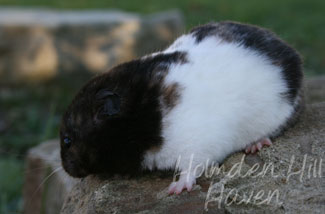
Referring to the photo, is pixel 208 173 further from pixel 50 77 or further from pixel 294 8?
pixel 294 8

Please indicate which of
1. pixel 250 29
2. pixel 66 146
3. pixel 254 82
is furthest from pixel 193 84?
pixel 66 146

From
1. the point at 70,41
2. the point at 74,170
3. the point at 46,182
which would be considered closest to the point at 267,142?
the point at 74,170

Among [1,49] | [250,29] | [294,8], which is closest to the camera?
[250,29]

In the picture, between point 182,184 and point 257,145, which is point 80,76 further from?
point 182,184

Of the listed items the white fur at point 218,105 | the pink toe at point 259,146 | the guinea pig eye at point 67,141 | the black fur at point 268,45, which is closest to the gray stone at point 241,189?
the pink toe at point 259,146

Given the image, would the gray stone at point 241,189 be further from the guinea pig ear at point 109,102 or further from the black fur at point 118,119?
the guinea pig ear at point 109,102

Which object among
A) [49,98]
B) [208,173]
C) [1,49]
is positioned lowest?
[49,98]

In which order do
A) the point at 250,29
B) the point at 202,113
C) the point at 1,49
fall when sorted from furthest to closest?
the point at 1,49 < the point at 250,29 < the point at 202,113
